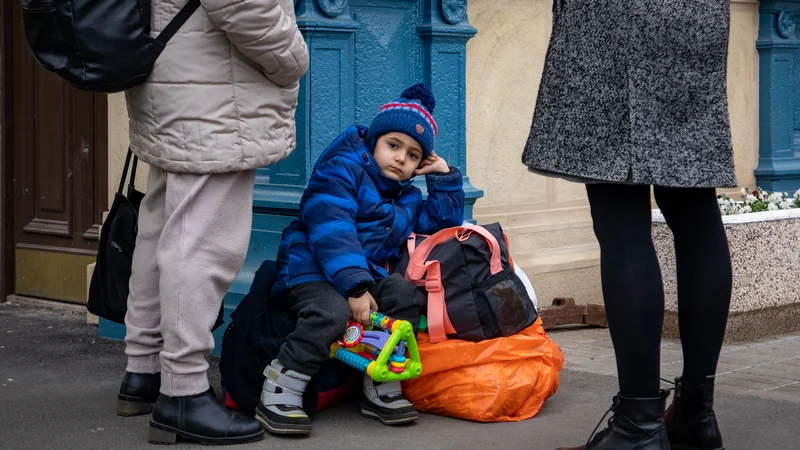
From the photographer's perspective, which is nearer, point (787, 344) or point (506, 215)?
point (787, 344)

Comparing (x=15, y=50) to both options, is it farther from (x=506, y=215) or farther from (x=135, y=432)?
(x=135, y=432)

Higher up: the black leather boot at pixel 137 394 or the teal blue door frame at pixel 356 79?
the teal blue door frame at pixel 356 79

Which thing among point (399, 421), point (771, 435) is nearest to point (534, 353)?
point (399, 421)

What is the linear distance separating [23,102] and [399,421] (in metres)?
3.24

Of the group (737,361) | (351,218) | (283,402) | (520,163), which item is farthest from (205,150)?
(520,163)

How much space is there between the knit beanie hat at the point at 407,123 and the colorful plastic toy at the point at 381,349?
0.62 m

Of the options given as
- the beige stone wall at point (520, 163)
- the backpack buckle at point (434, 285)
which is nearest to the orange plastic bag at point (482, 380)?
the backpack buckle at point (434, 285)

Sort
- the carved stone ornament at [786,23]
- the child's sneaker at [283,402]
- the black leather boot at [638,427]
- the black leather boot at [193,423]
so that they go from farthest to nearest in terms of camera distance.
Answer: the carved stone ornament at [786,23] → the child's sneaker at [283,402] → the black leather boot at [193,423] → the black leather boot at [638,427]

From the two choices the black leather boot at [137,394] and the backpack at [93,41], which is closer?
the backpack at [93,41]

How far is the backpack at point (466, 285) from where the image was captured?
4.00 m

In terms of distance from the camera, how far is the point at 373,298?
3.95 m

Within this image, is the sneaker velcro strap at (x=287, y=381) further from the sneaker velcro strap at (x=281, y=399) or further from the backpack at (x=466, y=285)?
the backpack at (x=466, y=285)

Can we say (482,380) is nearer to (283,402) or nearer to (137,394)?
(283,402)

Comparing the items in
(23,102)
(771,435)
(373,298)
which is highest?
(23,102)
